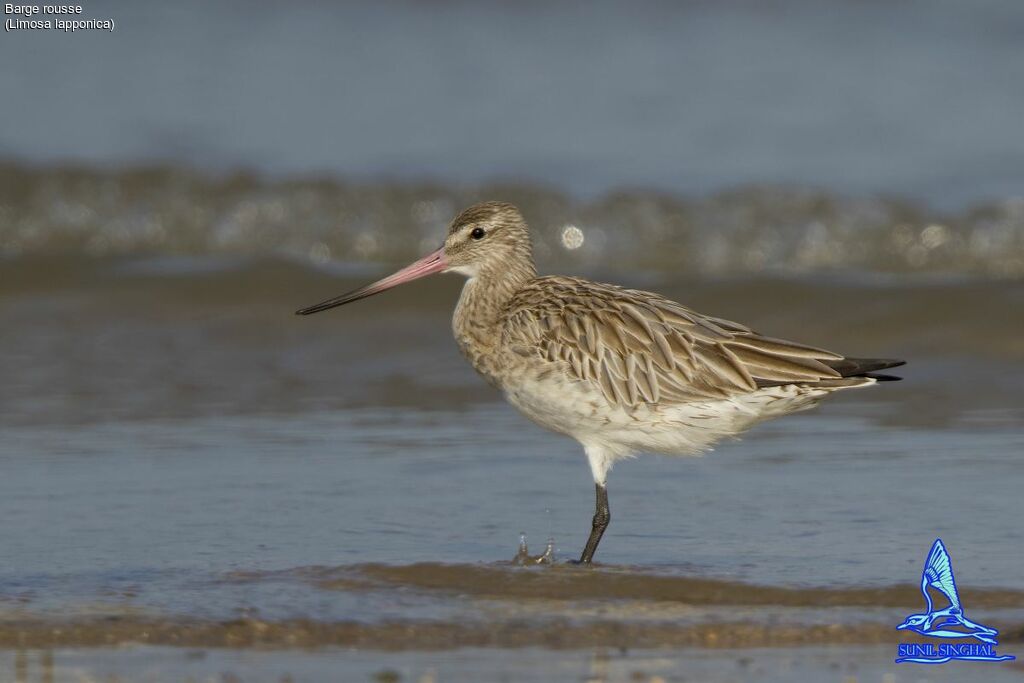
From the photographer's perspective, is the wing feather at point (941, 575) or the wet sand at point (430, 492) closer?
the wet sand at point (430, 492)

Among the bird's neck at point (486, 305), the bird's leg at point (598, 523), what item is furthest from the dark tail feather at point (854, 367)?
the bird's neck at point (486, 305)

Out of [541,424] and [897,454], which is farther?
[897,454]

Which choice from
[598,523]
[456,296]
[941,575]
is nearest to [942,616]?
[941,575]

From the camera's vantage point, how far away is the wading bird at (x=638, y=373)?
711cm

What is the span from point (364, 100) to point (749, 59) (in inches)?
159

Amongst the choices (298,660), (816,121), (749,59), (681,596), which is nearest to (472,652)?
(298,660)

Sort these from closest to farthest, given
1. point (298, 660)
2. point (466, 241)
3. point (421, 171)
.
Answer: point (298, 660) < point (466, 241) < point (421, 171)

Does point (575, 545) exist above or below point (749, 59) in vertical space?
below

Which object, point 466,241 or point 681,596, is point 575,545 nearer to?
point 681,596

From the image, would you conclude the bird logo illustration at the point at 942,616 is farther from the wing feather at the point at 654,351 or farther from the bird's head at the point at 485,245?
the bird's head at the point at 485,245

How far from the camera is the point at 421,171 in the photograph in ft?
48.8

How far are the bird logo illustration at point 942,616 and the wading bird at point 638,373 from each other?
3.76ft

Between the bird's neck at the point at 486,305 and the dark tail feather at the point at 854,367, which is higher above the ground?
the bird's neck at the point at 486,305

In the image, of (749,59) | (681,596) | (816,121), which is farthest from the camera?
(749,59)
